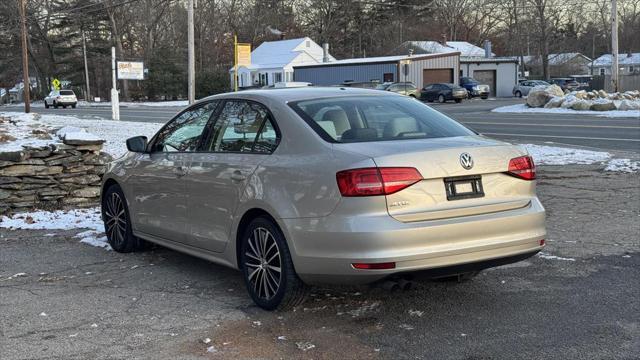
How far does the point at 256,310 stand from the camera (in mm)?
5211

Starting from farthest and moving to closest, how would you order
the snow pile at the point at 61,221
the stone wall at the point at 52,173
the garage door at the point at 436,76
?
the garage door at the point at 436,76 < the stone wall at the point at 52,173 < the snow pile at the point at 61,221

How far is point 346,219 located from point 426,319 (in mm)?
1016

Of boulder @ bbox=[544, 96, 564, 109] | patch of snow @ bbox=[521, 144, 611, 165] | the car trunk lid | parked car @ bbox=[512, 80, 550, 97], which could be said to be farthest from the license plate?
parked car @ bbox=[512, 80, 550, 97]

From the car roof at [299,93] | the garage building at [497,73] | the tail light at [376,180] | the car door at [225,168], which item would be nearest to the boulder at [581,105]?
the car roof at [299,93]

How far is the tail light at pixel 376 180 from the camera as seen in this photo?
4.44 metres

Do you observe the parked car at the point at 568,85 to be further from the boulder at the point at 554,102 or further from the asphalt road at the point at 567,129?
the asphalt road at the point at 567,129

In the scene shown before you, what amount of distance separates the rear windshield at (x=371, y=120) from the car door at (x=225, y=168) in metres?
0.37

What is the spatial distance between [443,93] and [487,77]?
1639 centimetres

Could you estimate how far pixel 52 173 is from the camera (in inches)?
376

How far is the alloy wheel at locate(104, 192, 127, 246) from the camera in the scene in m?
7.14

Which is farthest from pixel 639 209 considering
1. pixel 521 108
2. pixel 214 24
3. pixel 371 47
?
pixel 371 47

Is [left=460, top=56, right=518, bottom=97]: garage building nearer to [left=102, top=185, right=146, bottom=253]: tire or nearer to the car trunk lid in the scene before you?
[left=102, top=185, right=146, bottom=253]: tire

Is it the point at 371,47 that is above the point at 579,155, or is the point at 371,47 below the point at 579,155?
above

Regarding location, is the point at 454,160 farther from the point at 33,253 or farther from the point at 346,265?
the point at 33,253
